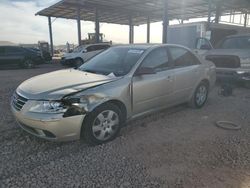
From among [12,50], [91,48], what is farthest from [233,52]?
[12,50]

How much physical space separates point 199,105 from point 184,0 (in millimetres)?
16771

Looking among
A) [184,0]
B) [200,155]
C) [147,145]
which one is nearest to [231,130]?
[200,155]

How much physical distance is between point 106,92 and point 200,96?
10.0ft

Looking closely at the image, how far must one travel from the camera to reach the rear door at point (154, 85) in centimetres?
431

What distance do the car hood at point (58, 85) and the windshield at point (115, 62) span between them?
0.87 ft

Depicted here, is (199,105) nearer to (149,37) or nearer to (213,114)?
(213,114)

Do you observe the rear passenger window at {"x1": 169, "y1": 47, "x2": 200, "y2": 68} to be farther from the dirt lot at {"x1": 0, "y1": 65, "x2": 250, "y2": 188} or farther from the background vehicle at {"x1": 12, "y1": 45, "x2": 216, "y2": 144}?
the dirt lot at {"x1": 0, "y1": 65, "x2": 250, "y2": 188}

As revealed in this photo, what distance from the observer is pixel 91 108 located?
3617 mm

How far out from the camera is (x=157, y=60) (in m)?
4.76

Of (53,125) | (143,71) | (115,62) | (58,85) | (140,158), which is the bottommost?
(140,158)

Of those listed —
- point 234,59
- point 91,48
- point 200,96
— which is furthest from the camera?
point 91,48

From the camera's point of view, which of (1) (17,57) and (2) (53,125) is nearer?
(2) (53,125)

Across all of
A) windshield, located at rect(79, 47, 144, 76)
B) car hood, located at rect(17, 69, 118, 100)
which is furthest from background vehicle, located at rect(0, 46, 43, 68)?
car hood, located at rect(17, 69, 118, 100)

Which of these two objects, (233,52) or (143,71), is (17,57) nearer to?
(233,52)
